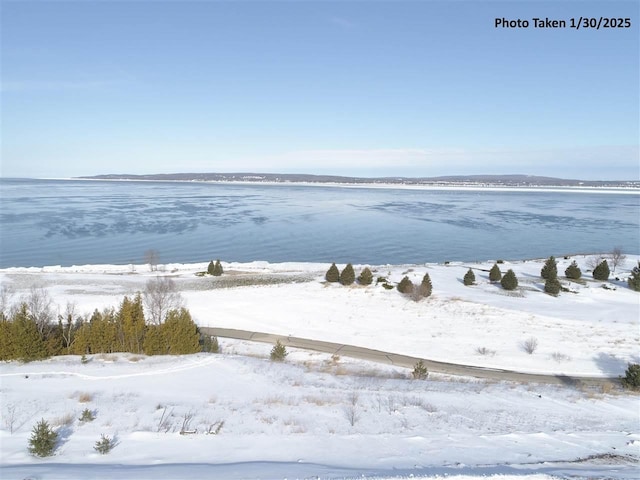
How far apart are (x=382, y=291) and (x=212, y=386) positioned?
614 inches

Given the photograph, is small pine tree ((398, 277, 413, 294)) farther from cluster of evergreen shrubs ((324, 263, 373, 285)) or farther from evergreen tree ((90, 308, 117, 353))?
evergreen tree ((90, 308, 117, 353))

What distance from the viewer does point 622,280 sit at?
101ft

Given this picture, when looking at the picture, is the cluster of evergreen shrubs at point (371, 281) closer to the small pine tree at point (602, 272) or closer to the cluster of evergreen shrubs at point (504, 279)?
the cluster of evergreen shrubs at point (504, 279)

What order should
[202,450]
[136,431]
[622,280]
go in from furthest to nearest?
[622,280] → [136,431] → [202,450]

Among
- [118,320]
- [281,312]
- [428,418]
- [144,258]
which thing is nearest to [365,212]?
[144,258]

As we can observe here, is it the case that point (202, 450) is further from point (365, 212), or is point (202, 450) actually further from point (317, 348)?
point (365, 212)

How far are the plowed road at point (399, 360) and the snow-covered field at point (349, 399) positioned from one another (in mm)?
665

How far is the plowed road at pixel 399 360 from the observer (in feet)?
56.3

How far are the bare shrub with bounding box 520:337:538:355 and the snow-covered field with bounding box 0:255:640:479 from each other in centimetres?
28

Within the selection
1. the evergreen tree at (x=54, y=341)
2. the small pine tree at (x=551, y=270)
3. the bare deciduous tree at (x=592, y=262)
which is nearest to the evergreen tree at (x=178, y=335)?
the evergreen tree at (x=54, y=341)

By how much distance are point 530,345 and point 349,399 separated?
11.4 metres

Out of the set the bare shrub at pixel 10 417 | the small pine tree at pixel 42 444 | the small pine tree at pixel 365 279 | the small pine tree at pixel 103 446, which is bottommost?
the small pine tree at pixel 365 279

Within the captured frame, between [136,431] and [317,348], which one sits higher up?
[136,431]

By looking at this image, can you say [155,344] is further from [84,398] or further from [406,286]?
[406,286]
